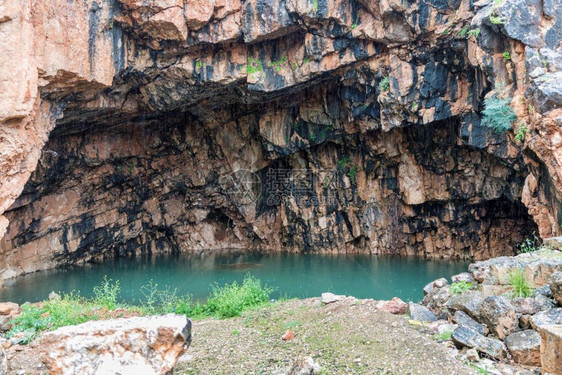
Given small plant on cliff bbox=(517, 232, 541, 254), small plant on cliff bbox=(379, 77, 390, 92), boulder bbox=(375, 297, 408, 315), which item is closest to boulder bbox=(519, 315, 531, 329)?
boulder bbox=(375, 297, 408, 315)

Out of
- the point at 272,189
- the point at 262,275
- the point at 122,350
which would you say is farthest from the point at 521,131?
the point at 272,189

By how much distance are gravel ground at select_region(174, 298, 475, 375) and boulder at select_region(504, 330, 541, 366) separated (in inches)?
26.3

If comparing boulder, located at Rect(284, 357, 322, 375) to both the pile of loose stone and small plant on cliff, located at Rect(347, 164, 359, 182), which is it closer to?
the pile of loose stone

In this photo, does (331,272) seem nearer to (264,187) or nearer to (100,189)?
(264,187)

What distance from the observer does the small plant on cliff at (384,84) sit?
55.4ft

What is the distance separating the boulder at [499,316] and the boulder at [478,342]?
0.28 meters

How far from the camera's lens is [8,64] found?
35.1 feet

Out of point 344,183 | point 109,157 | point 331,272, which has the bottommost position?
point 331,272

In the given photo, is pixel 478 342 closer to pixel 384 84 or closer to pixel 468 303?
pixel 468 303

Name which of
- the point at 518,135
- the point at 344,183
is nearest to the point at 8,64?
the point at 518,135

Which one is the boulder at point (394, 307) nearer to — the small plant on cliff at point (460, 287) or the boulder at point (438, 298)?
the boulder at point (438, 298)

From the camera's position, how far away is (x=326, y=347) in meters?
6.48

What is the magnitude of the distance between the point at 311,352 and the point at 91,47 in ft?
Answer: 40.7

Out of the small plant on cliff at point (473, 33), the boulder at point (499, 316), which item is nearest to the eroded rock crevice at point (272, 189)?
the small plant on cliff at point (473, 33)
